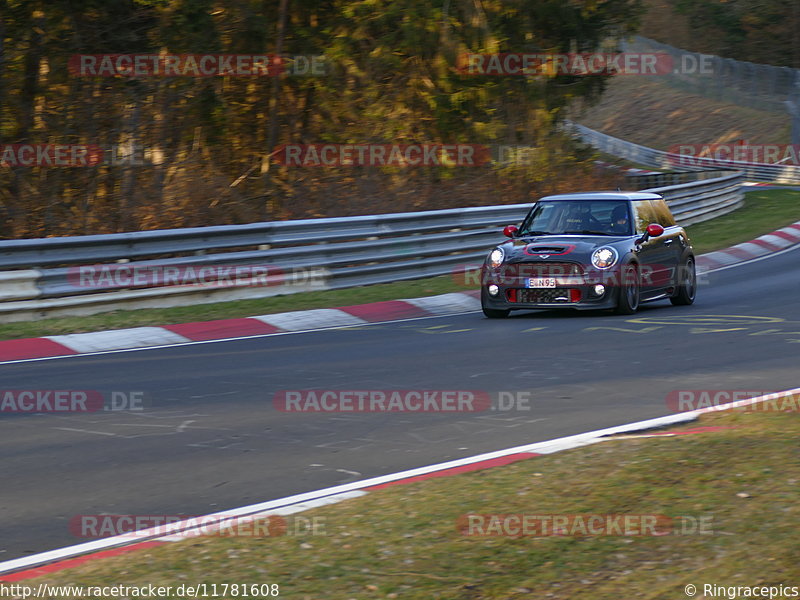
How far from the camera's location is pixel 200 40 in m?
21.6

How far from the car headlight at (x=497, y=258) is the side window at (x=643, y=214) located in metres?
1.83

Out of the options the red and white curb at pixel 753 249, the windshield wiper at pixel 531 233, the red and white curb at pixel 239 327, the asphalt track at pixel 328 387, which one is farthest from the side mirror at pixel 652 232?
the red and white curb at pixel 753 249

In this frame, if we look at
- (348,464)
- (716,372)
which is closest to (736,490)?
(348,464)

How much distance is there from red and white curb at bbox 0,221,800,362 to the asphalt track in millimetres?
597

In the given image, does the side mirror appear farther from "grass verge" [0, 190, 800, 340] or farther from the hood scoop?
"grass verge" [0, 190, 800, 340]

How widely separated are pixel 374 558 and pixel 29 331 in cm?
866

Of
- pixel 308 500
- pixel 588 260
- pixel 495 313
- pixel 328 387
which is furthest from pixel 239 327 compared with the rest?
pixel 308 500

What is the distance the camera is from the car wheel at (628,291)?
43.2 feet

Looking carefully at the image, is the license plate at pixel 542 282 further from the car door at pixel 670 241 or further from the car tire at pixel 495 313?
the car door at pixel 670 241

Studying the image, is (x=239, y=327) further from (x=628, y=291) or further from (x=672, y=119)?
(x=672, y=119)

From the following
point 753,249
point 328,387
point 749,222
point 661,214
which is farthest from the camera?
point 749,222

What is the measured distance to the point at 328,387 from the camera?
887cm

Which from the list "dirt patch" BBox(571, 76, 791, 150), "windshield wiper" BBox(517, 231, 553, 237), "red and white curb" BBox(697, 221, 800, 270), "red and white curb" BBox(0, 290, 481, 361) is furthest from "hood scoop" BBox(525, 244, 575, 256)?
"dirt patch" BBox(571, 76, 791, 150)

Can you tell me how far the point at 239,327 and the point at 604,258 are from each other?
4357 mm
